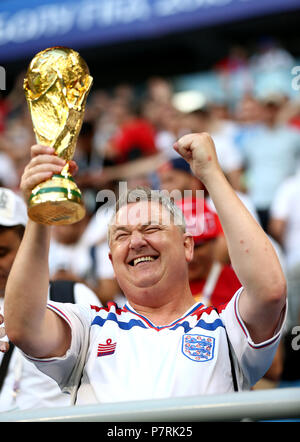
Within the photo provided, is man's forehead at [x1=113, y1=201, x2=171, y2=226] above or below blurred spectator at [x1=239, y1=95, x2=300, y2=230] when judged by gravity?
below

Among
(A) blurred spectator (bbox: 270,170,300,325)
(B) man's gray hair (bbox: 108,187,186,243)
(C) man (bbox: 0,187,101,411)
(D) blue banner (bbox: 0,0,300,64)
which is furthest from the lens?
(D) blue banner (bbox: 0,0,300,64)

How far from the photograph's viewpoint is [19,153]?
7473 mm

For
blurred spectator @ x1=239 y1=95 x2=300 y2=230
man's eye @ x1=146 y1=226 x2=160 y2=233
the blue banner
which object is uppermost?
the blue banner

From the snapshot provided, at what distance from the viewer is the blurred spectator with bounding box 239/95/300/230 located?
589 centimetres

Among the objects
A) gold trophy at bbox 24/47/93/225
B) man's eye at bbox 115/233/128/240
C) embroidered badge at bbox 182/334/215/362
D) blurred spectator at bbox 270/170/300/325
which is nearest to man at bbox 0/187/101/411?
man's eye at bbox 115/233/128/240

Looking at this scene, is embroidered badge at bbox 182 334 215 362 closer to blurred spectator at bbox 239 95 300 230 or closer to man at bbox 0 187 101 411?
man at bbox 0 187 101 411

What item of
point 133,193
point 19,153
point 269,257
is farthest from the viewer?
point 19,153

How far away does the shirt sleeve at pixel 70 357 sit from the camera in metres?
2.21

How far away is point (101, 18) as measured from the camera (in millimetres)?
8430

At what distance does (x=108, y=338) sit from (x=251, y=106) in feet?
14.3

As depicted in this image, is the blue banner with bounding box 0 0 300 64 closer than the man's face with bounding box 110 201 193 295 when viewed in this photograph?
No

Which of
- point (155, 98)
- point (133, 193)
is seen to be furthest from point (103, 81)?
point (133, 193)

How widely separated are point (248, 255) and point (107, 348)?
1.83ft

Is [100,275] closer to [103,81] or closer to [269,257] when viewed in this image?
[269,257]
